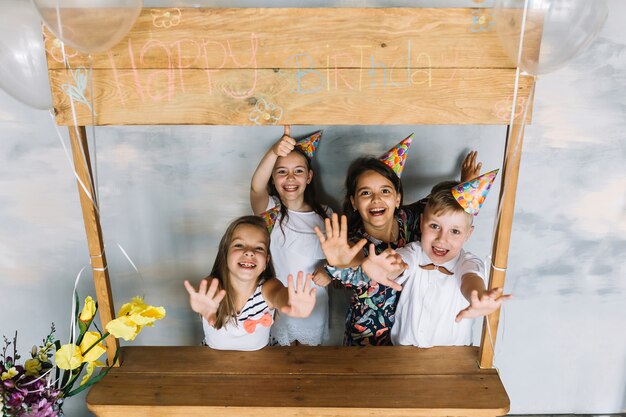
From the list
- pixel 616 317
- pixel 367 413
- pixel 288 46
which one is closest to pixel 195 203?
pixel 288 46

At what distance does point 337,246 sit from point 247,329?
1.39ft

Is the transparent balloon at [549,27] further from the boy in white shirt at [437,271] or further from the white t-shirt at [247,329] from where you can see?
the white t-shirt at [247,329]

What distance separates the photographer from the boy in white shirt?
5.19 ft

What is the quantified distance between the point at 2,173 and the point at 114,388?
92cm

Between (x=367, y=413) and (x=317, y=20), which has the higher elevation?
(x=317, y=20)

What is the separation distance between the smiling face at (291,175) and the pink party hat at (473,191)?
20.7 inches

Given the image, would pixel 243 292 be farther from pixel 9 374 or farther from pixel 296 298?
pixel 9 374

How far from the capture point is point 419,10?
53.4 inches

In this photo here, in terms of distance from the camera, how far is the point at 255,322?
1.74m

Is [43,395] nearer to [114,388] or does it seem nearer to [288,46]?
[114,388]

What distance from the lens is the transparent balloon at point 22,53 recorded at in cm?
128

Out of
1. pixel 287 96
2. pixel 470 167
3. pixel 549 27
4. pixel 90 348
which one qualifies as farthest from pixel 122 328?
pixel 549 27

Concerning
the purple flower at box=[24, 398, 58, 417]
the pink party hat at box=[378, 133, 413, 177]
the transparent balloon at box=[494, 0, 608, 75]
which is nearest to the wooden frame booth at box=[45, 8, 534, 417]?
the transparent balloon at box=[494, 0, 608, 75]

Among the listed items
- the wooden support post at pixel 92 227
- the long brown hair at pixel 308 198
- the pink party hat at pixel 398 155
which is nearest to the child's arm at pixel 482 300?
the pink party hat at pixel 398 155
